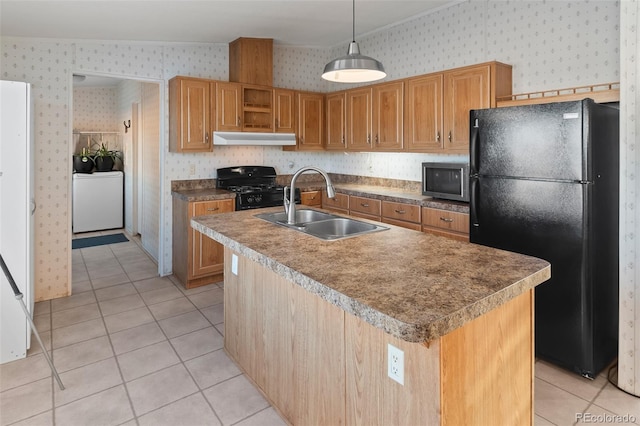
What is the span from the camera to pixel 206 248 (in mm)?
4160

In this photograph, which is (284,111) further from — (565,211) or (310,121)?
(565,211)

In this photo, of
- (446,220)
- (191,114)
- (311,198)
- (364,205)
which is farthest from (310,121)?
(446,220)

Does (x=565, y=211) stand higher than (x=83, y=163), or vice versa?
(x=83, y=163)

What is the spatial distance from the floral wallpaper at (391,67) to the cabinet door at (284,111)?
1.47ft

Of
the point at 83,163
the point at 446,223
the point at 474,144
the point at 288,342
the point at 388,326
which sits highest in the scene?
the point at 83,163

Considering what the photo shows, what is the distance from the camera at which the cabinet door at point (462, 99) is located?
3.45 meters

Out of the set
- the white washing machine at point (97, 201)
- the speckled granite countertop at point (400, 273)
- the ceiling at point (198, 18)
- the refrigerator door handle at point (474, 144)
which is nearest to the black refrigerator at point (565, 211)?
the refrigerator door handle at point (474, 144)

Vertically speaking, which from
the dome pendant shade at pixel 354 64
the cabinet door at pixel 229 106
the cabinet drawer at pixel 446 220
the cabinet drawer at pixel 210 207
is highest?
the cabinet door at pixel 229 106

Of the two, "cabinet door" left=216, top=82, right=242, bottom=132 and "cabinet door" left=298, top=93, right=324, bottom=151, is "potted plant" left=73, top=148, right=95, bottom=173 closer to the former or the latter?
"cabinet door" left=216, top=82, right=242, bottom=132

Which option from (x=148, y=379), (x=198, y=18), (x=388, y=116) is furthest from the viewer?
(x=388, y=116)

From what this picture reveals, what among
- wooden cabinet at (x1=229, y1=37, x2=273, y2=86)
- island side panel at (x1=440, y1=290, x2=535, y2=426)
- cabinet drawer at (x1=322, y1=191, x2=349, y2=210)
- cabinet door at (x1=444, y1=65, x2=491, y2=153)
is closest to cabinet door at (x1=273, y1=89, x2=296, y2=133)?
wooden cabinet at (x1=229, y1=37, x2=273, y2=86)

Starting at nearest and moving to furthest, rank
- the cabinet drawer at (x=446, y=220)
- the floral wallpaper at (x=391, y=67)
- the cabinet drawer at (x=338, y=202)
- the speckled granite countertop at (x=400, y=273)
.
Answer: the speckled granite countertop at (x=400, y=273) → the floral wallpaper at (x=391, y=67) → the cabinet drawer at (x=446, y=220) → the cabinet drawer at (x=338, y=202)

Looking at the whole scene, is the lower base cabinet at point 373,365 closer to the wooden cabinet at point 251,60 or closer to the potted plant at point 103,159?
the wooden cabinet at point 251,60

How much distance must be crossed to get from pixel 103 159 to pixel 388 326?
23.0ft
